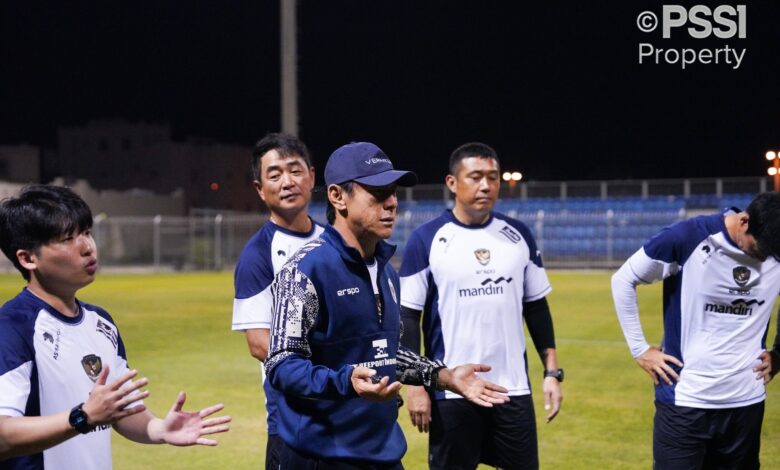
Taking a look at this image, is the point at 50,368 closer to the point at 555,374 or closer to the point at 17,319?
the point at 17,319

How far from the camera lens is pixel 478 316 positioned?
18.4 feet

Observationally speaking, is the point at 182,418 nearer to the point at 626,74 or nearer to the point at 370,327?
the point at 370,327

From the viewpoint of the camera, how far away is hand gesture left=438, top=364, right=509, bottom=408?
12.0 feet

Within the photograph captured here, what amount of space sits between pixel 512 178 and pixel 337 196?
139 feet

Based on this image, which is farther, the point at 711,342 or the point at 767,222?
the point at 711,342

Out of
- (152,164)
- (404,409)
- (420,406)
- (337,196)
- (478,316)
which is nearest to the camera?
(337,196)

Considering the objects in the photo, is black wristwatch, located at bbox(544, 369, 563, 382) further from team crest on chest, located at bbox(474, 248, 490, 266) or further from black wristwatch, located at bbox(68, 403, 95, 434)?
black wristwatch, located at bbox(68, 403, 95, 434)

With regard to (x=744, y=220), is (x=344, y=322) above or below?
below

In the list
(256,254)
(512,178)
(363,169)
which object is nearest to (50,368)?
(363,169)

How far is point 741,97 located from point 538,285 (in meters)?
43.5

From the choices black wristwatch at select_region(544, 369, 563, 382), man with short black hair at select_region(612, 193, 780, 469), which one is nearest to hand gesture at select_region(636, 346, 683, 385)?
man with short black hair at select_region(612, 193, 780, 469)

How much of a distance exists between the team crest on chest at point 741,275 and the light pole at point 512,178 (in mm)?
35915

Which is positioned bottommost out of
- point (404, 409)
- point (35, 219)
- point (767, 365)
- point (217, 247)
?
point (217, 247)

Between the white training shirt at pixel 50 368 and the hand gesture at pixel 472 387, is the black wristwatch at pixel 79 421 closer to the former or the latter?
the white training shirt at pixel 50 368
